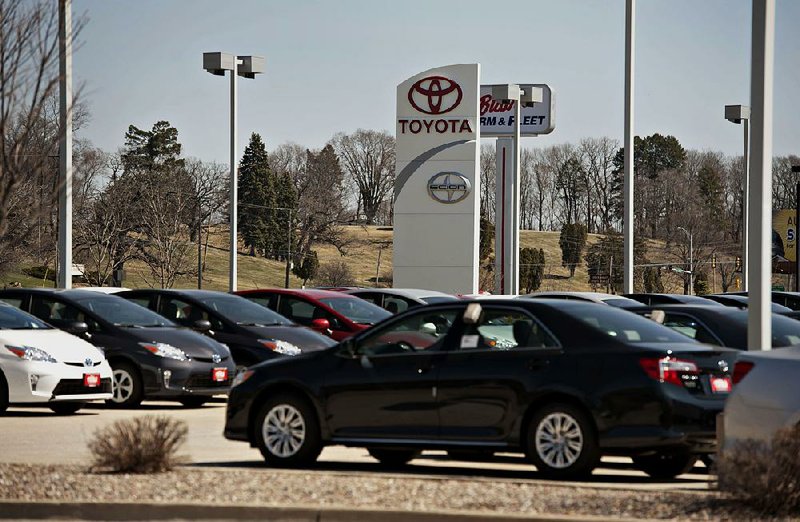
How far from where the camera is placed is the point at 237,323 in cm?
2105

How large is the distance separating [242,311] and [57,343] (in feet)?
13.0

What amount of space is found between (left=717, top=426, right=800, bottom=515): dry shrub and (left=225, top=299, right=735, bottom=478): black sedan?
2142mm

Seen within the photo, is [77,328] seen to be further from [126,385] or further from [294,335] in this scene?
[294,335]

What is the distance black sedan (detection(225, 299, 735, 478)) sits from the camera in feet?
38.4

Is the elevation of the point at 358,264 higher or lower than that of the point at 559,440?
higher

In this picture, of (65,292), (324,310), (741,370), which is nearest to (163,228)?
(324,310)

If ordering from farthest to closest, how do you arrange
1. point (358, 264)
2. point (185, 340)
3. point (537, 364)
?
point (358, 264), point (185, 340), point (537, 364)

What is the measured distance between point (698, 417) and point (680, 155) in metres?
170

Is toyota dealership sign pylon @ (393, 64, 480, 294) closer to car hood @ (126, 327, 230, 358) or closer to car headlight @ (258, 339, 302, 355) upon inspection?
car headlight @ (258, 339, 302, 355)

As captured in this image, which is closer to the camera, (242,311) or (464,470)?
(464,470)

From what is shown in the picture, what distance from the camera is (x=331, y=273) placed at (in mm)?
123188

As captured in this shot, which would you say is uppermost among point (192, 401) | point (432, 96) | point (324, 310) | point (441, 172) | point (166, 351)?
point (432, 96)

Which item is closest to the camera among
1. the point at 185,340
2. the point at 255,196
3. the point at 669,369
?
the point at 669,369

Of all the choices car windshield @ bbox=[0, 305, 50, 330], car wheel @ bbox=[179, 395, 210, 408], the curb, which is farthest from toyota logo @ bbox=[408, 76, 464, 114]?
the curb
